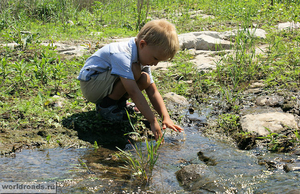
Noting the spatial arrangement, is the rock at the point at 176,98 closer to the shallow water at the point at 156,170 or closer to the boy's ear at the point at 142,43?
the shallow water at the point at 156,170

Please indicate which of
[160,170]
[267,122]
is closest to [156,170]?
[160,170]

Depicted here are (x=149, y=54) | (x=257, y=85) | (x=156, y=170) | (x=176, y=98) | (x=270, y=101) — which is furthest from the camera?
(x=257, y=85)

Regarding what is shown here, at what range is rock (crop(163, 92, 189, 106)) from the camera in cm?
415

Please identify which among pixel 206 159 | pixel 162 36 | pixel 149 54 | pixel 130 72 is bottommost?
pixel 206 159

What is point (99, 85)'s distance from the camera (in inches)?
124

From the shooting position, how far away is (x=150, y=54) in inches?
113

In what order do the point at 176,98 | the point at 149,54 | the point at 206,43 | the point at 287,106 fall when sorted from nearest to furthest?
the point at 149,54 < the point at 287,106 < the point at 176,98 < the point at 206,43

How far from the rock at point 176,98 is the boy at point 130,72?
90 centimetres

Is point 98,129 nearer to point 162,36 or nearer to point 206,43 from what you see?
point 162,36

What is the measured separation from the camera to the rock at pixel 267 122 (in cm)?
300

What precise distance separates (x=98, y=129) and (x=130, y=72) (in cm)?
75

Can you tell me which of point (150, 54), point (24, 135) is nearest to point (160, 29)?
point (150, 54)

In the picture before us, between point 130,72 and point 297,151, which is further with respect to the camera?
point 130,72

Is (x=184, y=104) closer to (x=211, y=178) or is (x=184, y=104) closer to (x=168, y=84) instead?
(x=168, y=84)
